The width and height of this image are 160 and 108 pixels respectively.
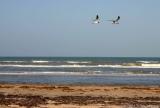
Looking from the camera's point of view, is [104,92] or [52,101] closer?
[52,101]

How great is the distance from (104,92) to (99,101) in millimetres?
5537

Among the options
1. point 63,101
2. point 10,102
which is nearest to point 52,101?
point 63,101

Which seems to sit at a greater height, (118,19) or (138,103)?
(118,19)

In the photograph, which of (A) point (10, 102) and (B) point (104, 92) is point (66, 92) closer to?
(B) point (104, 92)

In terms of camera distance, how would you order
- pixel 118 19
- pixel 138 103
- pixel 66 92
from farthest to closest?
pixel 66 92, pixel 138 103, pixel 118 19

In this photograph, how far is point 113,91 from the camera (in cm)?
2512

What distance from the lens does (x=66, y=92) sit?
79.6 ft

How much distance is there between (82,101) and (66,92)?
5370 mm

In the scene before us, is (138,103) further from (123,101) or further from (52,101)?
(52,101)

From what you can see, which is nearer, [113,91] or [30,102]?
[30,102]

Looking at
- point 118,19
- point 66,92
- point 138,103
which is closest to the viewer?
point 118,19

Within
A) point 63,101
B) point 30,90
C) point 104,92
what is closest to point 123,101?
point 63,101

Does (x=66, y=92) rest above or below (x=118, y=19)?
below

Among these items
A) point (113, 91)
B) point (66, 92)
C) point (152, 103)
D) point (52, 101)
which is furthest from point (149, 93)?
point (52, 101)
